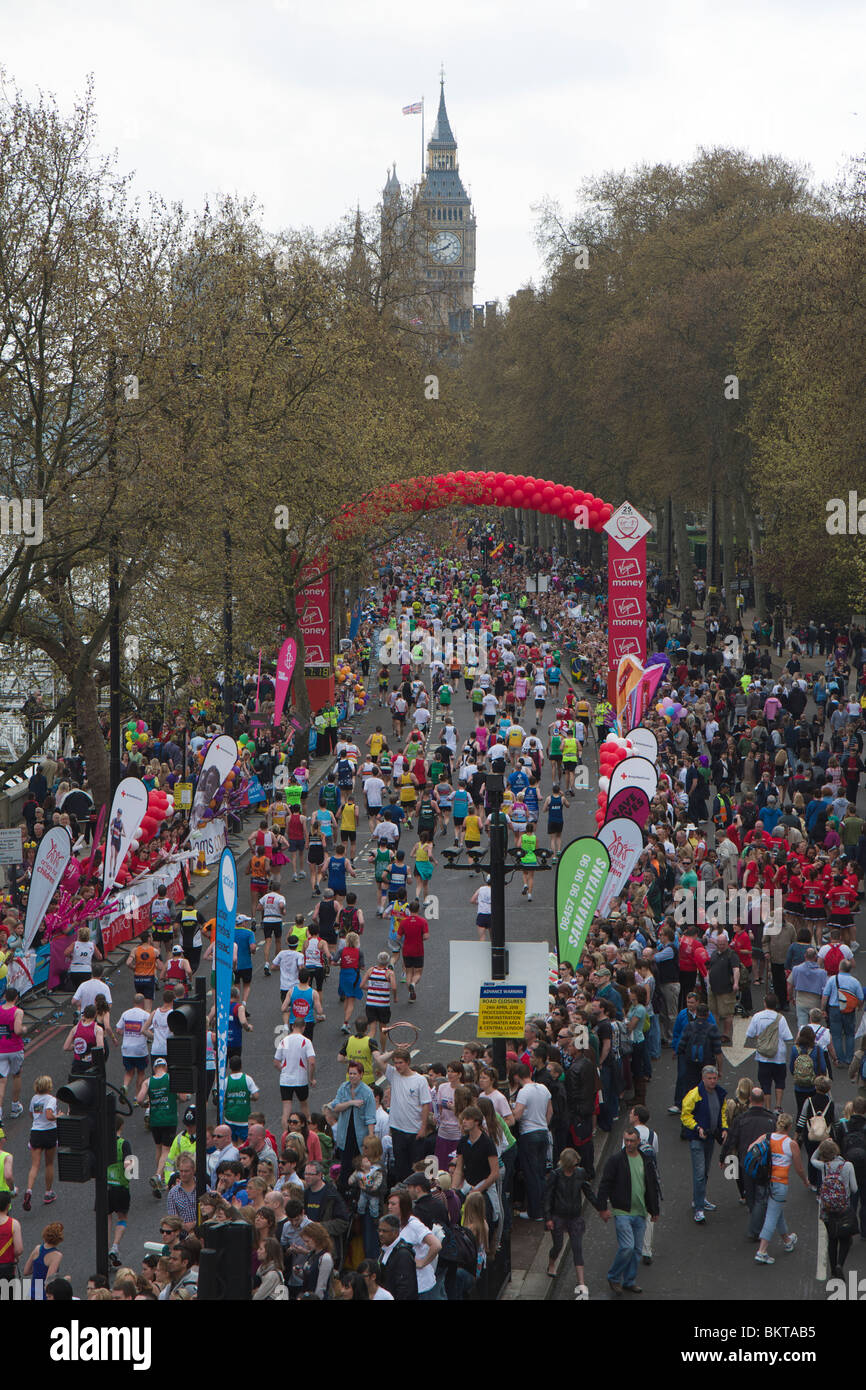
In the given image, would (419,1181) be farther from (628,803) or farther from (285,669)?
(285,669)

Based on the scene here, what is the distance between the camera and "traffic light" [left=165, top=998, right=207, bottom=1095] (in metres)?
10.1

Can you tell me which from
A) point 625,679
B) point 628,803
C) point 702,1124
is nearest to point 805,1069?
point 702,1124

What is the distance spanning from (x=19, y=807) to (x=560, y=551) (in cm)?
5930

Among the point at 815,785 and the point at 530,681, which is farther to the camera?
the point at 530,681

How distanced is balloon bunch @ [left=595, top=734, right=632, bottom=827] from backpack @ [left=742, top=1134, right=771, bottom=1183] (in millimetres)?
10850

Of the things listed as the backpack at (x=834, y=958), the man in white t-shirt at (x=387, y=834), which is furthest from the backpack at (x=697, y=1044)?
the man in white t-shirt at (x=387, y=834)

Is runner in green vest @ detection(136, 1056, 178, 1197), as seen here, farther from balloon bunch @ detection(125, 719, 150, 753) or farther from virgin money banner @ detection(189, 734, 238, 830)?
balloon bunch @ detection(125, 719, 150, 753)

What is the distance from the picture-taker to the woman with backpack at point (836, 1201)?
37.1ft

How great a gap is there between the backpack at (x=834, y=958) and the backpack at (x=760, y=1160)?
4489 millimetres

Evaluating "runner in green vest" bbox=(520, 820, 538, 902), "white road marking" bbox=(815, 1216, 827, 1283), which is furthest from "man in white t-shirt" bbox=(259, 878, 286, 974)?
"white road marking" bbox=(815, 1216, 827, 1283)

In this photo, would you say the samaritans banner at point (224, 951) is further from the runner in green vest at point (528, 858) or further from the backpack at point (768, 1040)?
the backpack at point (768, 1040)

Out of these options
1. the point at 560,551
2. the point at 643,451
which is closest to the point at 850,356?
the point at 643,451

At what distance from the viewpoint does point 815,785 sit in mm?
25766

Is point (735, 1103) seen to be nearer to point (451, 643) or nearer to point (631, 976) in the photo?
point (631, 976)
